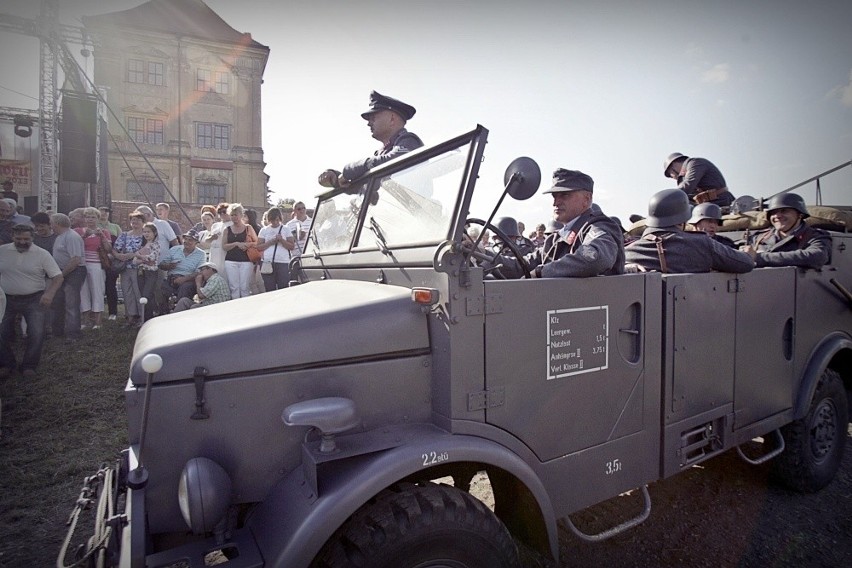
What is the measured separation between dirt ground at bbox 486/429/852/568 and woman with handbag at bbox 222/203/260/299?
5.48m

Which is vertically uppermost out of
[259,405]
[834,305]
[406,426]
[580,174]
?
[580,174]

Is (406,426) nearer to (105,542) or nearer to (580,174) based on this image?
(105,542)

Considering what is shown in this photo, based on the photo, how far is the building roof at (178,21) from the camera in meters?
28.6

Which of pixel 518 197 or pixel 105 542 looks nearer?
pixel 105 542

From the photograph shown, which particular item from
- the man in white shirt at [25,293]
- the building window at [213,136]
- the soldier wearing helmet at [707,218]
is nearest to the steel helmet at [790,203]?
the soldier wearing helmet at [707,218]

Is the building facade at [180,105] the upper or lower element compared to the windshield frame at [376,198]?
upper

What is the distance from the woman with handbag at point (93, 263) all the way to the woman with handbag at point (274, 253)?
8.97 feet

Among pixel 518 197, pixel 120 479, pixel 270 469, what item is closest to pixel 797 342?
pixel 518 197

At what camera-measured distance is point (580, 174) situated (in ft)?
10.5

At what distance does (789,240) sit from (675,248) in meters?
1.63

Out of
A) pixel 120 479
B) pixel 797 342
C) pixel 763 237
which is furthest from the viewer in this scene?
pixel 763 237

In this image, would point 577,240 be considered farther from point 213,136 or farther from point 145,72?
point 145,72

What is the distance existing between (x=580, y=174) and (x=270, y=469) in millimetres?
2421

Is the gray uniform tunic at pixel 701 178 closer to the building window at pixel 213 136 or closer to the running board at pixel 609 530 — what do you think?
the running board at pixel 609 530
